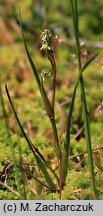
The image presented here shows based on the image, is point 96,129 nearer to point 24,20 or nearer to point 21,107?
point 21,107

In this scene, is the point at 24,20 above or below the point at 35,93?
above

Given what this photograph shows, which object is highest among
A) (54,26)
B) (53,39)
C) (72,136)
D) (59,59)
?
(54,26)

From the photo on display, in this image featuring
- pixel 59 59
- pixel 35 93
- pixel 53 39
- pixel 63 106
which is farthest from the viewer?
pixel 59 59

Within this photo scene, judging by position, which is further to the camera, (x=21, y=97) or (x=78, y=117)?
(x=21, y=97)

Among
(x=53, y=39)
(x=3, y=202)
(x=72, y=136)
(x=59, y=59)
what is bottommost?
(x=3, y=202)

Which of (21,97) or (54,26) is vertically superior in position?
(54,26)

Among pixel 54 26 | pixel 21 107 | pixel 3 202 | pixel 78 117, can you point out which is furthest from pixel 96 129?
pixel 54 26

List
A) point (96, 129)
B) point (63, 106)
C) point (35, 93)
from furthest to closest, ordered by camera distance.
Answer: point (35, 93) → point (63, 106) → point (96, 129)

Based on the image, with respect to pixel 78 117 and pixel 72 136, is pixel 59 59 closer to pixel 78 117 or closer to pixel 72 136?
pixel 78 117

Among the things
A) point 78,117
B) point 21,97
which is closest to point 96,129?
point 78,117
